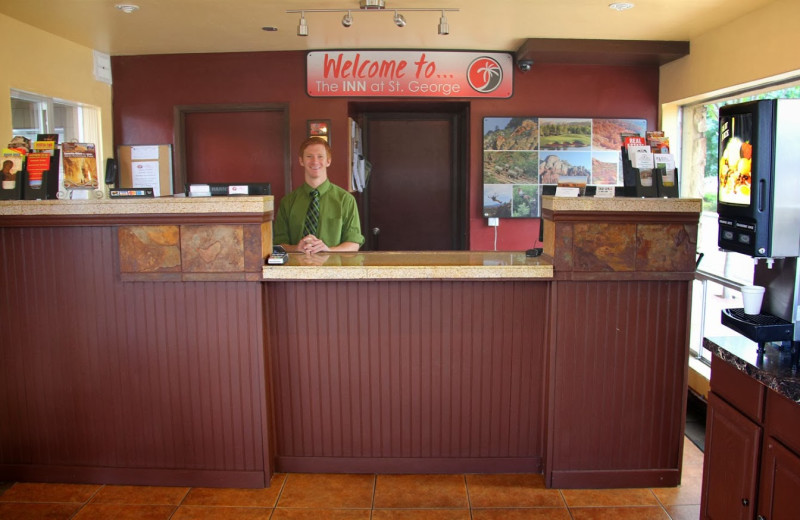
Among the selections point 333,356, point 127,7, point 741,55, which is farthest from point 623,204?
point 127,7

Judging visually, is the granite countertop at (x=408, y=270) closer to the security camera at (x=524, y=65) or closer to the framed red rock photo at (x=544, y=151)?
Answer: the framed red rock photo at (x=544, y=151)

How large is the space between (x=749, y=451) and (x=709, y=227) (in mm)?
3010

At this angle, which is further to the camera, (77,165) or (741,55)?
(741,55)

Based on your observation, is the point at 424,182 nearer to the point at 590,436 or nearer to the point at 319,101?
the point at 319,101

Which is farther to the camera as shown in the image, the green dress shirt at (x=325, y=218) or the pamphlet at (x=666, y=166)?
the green dress shirt at (x=325, y=218)

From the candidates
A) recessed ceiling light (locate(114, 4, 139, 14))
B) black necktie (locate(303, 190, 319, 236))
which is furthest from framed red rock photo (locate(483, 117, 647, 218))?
recessed ceiling light (locate(114, 4, 139, 14))

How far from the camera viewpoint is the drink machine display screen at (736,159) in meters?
2.13

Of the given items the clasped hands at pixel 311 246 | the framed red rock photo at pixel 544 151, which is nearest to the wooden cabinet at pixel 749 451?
the clasped hands at pixel 311 246

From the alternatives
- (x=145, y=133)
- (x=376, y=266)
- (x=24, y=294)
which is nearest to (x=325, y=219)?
(x=376, y=266)

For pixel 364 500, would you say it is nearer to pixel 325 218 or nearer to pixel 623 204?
pixel 325 218

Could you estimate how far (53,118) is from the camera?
4938 millimetres

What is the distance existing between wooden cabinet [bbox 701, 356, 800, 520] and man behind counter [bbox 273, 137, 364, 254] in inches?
85.9

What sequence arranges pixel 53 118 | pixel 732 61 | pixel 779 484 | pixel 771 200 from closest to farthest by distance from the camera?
pixel 779 484
pixel 771 200
pixel 732 61
pixel 53 118

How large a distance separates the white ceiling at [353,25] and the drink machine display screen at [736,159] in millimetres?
2110
